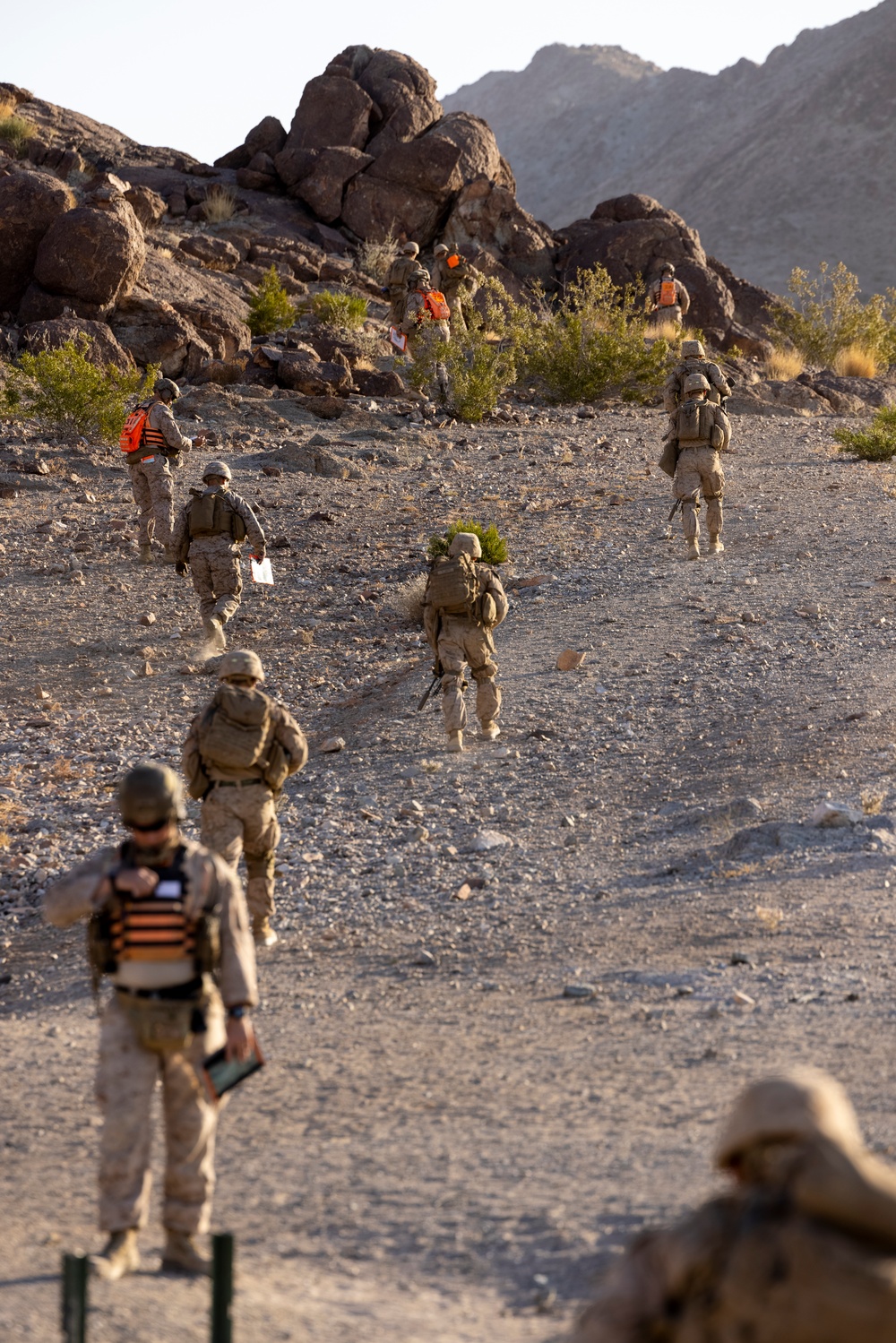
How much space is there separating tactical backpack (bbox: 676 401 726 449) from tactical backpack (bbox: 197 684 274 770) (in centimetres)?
757

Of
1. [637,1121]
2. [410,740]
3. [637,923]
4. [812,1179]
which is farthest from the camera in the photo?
[410,740]

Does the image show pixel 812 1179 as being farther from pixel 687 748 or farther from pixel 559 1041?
pixel 687 748

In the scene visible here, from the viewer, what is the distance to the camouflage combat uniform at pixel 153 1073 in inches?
149

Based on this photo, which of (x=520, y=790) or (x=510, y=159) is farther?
(x=510, y=159)

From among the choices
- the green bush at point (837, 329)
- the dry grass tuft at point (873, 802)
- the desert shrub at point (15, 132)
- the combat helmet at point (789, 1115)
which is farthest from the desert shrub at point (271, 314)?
the combat helmet at point (789, 1115)

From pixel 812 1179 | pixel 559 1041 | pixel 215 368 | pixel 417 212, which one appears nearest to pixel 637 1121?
pixel 559 1041

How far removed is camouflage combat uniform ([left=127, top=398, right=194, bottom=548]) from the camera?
13648mm

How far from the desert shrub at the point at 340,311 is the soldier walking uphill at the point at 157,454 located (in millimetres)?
13041

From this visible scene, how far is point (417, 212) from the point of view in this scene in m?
33.4

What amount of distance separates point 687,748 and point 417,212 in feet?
87.0

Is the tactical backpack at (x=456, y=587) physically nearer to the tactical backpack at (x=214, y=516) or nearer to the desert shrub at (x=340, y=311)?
the tactical backpack at (x=214, y=516)

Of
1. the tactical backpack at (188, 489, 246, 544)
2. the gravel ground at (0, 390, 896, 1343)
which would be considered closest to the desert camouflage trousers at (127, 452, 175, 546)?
the gravel ground at (0, 390, 896, 1343)

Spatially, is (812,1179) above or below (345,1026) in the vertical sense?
above

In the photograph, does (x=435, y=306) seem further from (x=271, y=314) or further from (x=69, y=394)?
(x=69, y=394)
